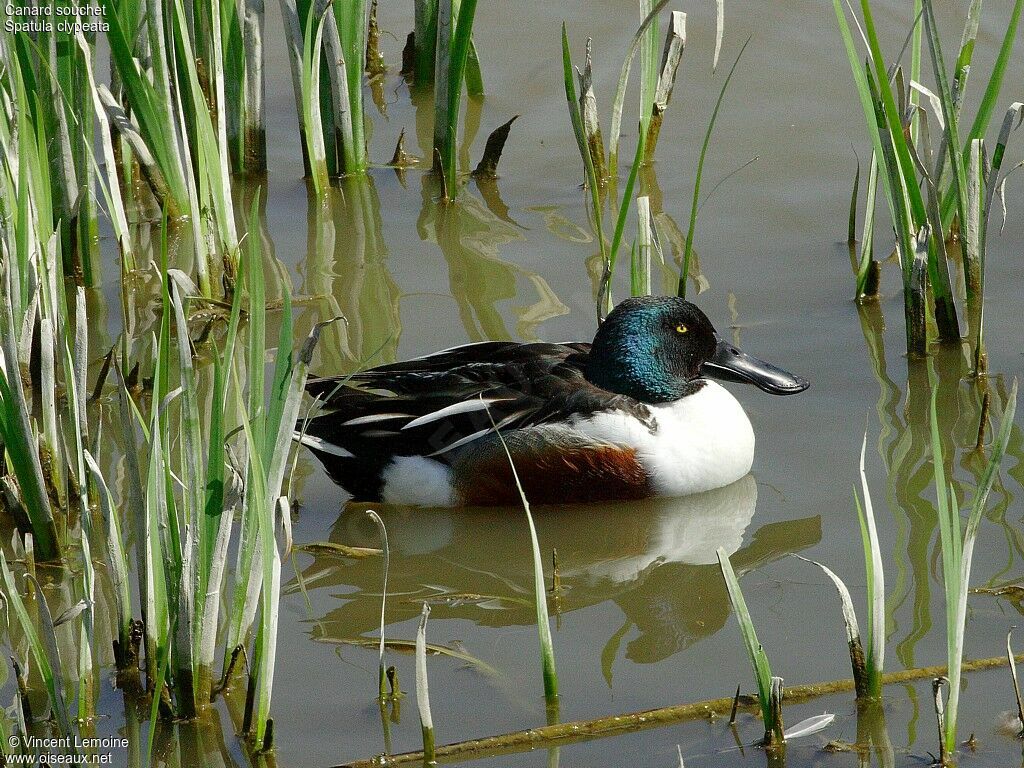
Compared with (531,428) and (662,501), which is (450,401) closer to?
(531,428)

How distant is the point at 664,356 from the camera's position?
4.12 meters

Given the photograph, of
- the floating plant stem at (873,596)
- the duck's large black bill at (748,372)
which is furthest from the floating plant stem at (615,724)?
the duck's large black bill at (748,372)

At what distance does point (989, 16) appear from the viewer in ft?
21.4

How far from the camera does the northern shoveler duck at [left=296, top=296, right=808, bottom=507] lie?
13.0 ft

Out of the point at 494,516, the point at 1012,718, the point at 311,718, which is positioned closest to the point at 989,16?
the point at 494,516

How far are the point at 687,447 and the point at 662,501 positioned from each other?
18 centimetres

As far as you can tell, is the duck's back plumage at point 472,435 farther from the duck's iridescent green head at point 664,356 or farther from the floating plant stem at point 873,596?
the floating plant stem at point 873,596

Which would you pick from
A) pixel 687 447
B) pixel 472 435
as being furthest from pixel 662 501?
pixel 472 435

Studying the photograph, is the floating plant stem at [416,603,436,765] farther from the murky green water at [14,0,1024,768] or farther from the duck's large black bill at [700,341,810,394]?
the duck's large black bill at [700,341,810,394]

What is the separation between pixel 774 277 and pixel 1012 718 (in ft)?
7.87

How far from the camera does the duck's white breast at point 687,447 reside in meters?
3.96

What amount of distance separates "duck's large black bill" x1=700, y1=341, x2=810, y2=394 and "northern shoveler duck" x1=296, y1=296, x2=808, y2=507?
17 mm

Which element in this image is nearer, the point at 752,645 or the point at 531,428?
the point at 752,645

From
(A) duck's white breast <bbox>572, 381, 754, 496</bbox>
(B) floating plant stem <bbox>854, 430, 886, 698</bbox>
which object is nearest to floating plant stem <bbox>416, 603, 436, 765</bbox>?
(B) floating plant stem <bbox>854, 430, 886, 698</bbox>
